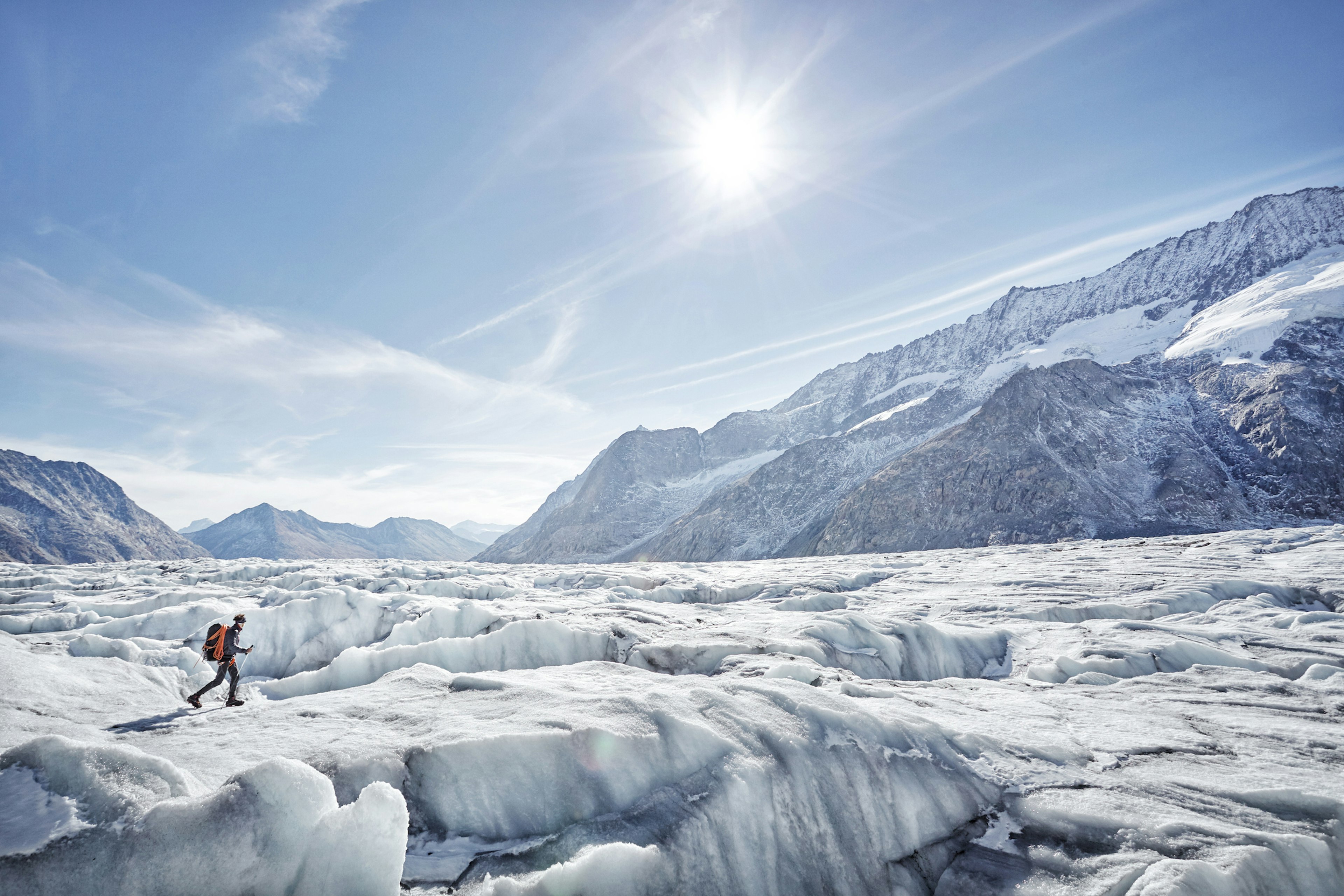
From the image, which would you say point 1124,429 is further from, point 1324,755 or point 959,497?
point 1324,755

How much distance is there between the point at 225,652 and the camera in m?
9.98

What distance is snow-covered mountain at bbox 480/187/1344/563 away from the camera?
261 feet

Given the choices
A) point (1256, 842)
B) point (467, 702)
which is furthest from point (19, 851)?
point (1256, 842)

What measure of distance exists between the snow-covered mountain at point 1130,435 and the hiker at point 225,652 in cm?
9892

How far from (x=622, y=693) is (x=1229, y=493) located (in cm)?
10780

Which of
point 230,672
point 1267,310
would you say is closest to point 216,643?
point 230,672

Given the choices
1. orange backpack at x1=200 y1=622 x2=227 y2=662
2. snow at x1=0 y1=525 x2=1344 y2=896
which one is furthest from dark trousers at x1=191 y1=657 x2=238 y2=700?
snow at x1=0 y1=525 x2=1344 y2=896

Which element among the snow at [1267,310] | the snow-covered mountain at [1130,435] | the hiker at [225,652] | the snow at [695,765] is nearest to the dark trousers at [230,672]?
the hiker at [225,652]

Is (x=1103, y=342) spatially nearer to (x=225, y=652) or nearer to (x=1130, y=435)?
(x=1130, y=435)

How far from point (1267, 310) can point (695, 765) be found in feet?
544

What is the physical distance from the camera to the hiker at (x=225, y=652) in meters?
9.76

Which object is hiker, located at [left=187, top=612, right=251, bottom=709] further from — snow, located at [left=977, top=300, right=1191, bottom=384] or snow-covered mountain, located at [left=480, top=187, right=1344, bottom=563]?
snow, located at [left=977, top=300, right=1191, bottom=384]

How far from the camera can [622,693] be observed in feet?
27.0

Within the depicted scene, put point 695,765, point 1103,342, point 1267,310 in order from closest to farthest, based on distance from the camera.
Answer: point 695,765 < point 1267,310 < point 1103,342
